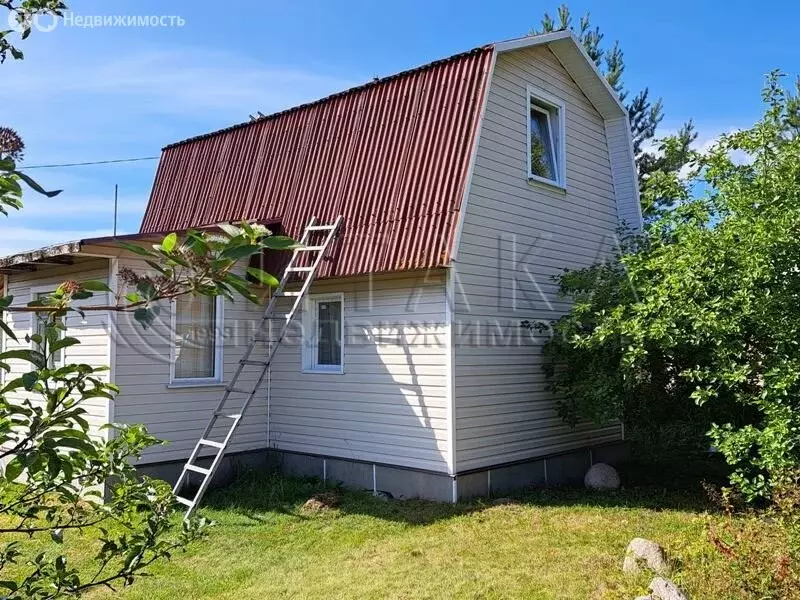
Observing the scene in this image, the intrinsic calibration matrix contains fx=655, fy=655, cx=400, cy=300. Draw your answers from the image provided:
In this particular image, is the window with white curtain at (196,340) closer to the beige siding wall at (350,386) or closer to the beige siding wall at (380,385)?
the beige siding wall at (350,386)

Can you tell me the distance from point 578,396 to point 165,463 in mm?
6014

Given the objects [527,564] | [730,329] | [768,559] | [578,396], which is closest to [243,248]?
[768,559]

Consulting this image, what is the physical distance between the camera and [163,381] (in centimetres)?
944

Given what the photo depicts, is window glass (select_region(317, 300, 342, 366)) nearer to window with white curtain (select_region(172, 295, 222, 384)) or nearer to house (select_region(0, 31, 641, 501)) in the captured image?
house (select_region(0, 31, 641, 501))

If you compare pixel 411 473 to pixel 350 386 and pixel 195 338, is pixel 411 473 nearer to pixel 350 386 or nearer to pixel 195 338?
pixel 350 386

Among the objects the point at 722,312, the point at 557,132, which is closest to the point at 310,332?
the point at 557,132

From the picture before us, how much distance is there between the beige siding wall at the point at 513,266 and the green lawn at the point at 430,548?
1.16 meters

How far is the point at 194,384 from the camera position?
974cm

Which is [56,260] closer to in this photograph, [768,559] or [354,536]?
[354,536]

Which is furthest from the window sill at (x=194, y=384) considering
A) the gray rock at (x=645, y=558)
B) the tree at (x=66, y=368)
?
the tree at (x=66, y=368)

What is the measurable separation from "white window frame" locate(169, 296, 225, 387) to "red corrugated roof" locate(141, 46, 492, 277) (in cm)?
170

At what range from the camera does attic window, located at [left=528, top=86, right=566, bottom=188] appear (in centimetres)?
1074

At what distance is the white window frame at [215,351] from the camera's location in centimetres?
959

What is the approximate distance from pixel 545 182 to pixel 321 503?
596 centimetres
